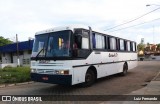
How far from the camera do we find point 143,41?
107m

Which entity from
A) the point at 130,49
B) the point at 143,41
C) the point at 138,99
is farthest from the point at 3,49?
the point at 143,41

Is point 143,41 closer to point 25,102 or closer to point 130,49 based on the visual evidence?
point 130,49

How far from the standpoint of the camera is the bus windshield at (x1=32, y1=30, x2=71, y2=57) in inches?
412

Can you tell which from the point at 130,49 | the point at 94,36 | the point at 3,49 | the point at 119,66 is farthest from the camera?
the point at 3,49

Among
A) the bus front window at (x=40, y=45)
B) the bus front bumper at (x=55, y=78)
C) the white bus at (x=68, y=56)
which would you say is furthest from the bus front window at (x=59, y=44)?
the bus front bumper at (x=55, y=78)

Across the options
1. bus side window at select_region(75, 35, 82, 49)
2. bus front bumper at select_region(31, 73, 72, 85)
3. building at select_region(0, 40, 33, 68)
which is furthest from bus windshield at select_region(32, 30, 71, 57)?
building at select_region(0, 40, 33, 68)

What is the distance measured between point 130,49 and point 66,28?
9.61 m

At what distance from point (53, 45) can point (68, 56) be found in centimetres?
96

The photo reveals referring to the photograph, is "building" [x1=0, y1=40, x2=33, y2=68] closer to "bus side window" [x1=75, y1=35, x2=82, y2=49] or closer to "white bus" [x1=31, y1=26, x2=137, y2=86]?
Answer: "white bus" [x1=31, y1=26, x2=137, y2=86]

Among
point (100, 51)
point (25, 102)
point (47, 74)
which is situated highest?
point (100, 51)

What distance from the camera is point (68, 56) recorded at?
10336mm

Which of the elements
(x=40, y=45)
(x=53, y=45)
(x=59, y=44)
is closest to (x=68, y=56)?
(x=59, y=44)

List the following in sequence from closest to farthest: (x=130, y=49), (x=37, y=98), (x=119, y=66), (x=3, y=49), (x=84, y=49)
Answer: (x=37, y=98) < (x=84, y=49) < (x=119, y=66) < (x=130, y=49) < (x=3, y=49)

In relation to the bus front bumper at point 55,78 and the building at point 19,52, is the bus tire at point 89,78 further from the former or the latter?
the building at point 19,52
